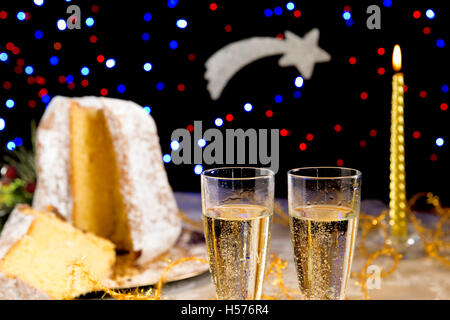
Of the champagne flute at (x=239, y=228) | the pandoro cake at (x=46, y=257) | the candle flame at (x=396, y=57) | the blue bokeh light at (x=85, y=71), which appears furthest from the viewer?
the blue bokeh light at (x=85, y=71)

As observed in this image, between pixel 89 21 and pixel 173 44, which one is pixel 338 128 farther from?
pixel 89 21

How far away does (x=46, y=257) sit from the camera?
0.92 meters

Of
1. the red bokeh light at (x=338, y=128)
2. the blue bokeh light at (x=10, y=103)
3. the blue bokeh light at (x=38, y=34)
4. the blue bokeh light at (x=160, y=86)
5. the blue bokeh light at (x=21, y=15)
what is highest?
the blue bokeh light at (x=21, y=15)

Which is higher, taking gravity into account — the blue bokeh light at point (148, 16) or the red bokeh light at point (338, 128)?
the blue bokeh light at point (148, 16)

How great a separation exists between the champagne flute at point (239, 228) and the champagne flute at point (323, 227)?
1.3 inches

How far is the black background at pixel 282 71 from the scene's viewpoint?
1.51m

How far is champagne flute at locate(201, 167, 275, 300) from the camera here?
58cm

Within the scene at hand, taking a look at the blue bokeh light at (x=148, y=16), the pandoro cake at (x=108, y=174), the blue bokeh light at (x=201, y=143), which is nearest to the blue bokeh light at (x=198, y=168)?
the blue bokeh light at (x=201, y=143)

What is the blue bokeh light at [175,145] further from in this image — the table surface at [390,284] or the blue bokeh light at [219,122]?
the table surface at [390,284]

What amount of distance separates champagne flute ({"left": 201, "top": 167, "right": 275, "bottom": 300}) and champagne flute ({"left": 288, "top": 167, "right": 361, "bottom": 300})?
3cm

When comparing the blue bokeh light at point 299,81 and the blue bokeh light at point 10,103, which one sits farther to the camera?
the blue bokeh light at point 10,103
